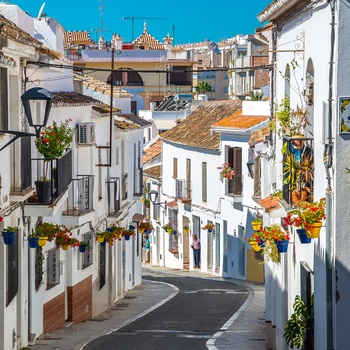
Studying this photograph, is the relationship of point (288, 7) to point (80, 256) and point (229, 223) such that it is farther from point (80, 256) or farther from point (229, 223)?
point (229, 223)

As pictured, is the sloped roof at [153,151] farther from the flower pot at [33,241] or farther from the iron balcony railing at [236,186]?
the flower pot at [33,241]

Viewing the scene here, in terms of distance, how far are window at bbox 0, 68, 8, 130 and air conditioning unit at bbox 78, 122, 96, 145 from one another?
897 centimetres

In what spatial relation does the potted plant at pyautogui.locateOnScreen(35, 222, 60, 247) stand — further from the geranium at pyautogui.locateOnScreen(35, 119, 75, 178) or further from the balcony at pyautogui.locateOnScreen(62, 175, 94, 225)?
the balcony at pyautogui.locateOnScreen(62, 175, 94, 225)

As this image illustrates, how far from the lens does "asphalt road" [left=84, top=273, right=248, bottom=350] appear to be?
22.2m

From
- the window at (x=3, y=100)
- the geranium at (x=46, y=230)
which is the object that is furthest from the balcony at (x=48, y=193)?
the window at (x=3, y=100)

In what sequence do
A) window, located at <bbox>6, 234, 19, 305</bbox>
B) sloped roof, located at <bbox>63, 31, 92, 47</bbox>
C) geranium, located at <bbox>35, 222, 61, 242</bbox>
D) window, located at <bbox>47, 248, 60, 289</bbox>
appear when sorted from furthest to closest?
sloped roof, located at <bbox>63, 31, 92, 47</bbox> → window, located at <bbox>47, 248, 60, 289</bbox> → geranium, located at <bbox>35, 222, 61, 242</bbox> → window, located at <bbox>6, 234, 19, 305</bbox>

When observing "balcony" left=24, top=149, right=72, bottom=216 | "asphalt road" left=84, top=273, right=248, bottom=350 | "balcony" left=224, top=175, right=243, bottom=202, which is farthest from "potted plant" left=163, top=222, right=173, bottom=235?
"balcony" left=24, top=149, right=72, bottom=216

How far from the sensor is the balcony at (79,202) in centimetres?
2550

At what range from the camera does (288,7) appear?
1588cm

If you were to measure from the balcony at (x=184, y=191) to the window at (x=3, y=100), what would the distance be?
2891cm

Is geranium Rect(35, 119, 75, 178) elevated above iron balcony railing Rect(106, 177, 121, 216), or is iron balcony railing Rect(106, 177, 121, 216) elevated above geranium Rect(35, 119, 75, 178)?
geranium Rect(35, 119, 75, 178)

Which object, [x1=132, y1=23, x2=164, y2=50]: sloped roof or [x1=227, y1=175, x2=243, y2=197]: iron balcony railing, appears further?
[x1=132, y1=23, x2=164, y2=50]: sloped roof

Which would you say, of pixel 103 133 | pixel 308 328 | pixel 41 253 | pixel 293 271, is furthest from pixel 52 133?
pixel 103 133

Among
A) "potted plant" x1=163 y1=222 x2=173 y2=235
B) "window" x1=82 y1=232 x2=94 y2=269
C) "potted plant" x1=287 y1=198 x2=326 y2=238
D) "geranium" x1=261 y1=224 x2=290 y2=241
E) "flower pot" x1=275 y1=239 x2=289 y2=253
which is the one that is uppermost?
"potted plant" x1=287 y1=198 x2=326 y2=238
